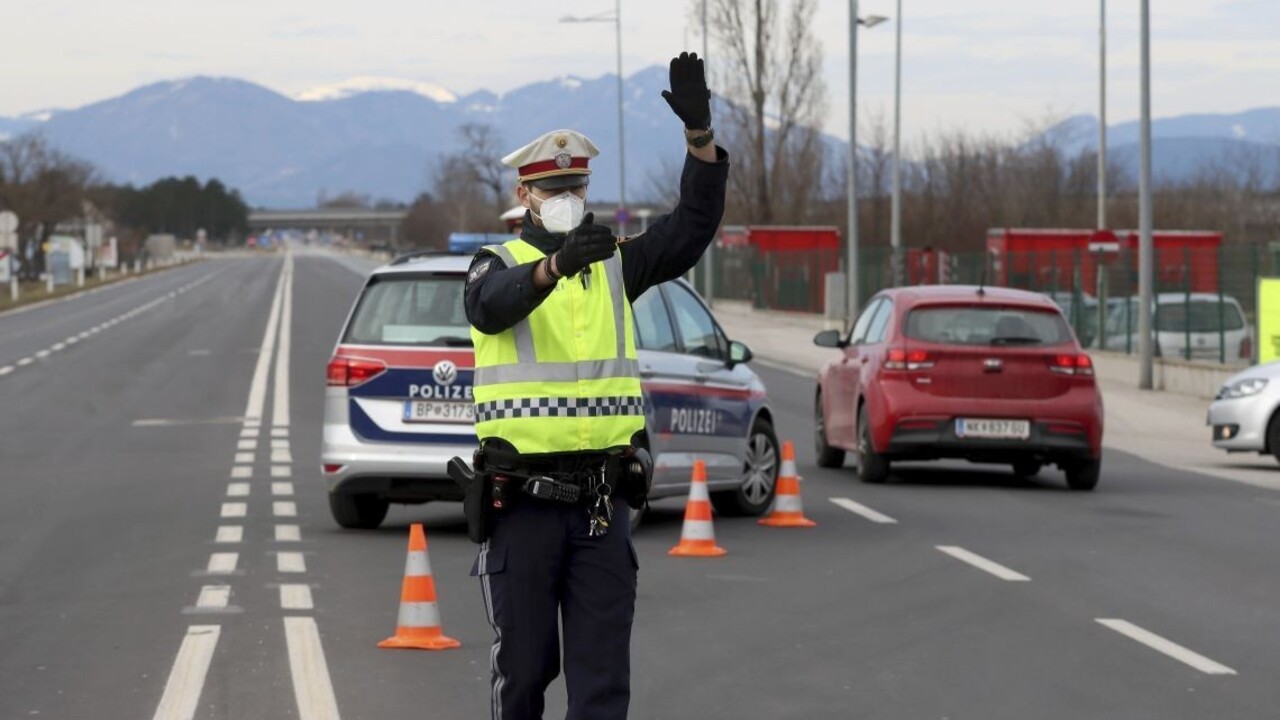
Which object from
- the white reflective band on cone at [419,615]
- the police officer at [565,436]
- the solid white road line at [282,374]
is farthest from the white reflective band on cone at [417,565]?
the solid white road line at [282,374]

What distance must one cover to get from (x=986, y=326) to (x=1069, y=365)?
71cm

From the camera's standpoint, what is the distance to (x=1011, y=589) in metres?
12.1

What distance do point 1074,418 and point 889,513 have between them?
233cm

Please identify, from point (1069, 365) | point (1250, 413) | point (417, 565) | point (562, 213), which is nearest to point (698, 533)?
point (417, 565)

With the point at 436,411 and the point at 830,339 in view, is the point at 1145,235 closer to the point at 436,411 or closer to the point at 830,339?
the point at 830,339

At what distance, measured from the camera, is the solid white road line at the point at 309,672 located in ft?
28.3

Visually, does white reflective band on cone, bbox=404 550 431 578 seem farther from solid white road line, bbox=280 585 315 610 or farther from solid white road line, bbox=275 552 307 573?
solid white road line, bbox=275 552 307 573

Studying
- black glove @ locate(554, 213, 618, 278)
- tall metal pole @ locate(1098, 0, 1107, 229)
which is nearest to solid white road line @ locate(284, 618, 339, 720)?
black glove @ locate(554, 213, 618, 278)

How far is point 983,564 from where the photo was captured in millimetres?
13102

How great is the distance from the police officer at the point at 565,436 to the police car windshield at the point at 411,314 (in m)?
8.13

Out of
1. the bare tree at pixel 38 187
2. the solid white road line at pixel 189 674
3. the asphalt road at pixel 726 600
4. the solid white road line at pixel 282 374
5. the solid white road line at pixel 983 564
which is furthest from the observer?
the bare tree at pixel 38 187

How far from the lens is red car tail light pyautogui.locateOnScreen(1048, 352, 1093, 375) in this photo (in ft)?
58.6

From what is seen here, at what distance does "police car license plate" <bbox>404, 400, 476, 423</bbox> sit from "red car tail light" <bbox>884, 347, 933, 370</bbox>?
4.66m

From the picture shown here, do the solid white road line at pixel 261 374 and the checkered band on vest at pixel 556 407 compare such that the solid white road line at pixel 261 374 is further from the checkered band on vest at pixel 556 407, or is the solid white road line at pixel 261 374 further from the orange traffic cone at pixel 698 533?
the checkered band on vest at pixel 556 407
